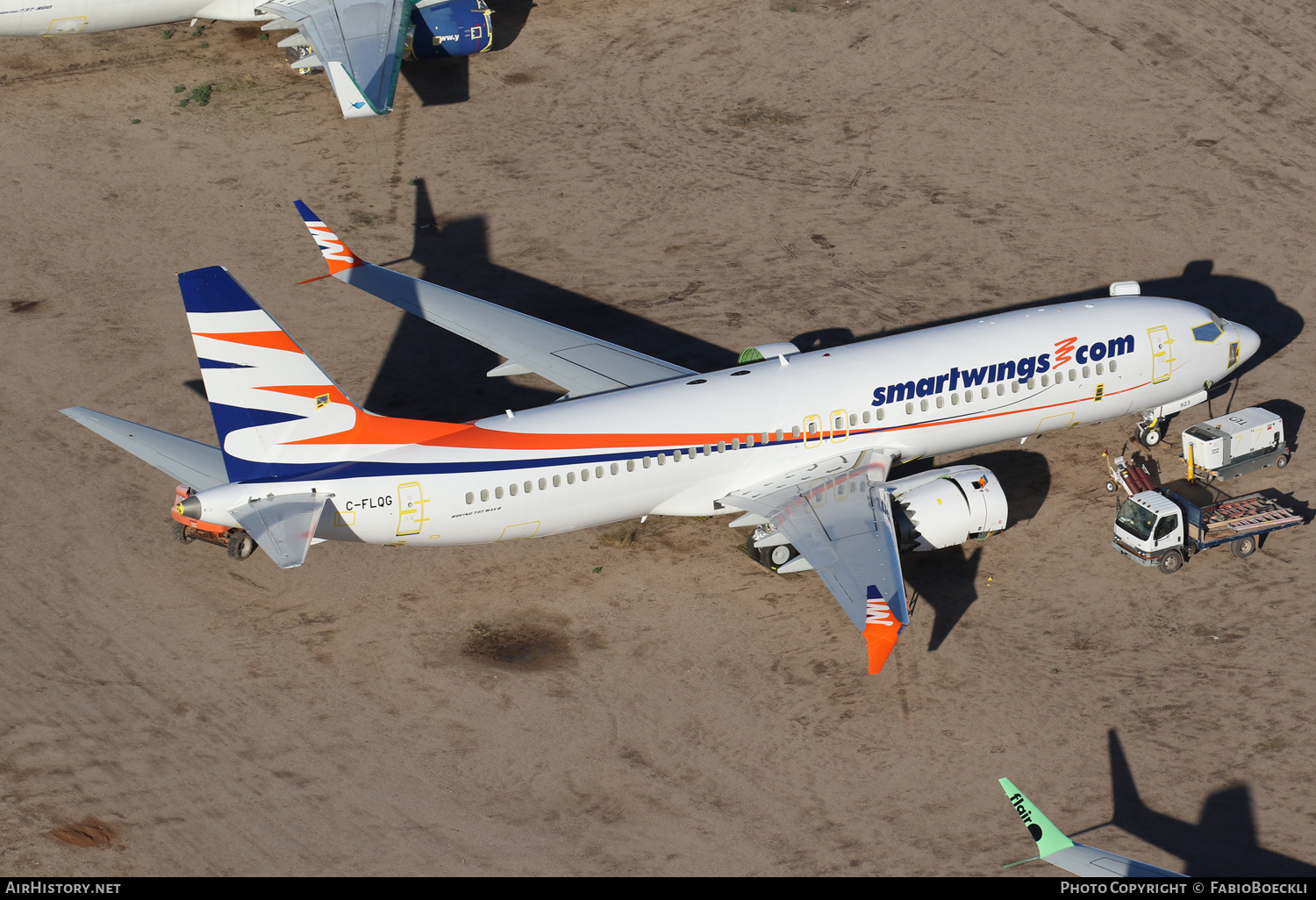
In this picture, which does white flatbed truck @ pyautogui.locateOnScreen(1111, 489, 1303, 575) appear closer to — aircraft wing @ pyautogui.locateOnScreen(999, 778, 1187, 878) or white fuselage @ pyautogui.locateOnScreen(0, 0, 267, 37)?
aircraft wing @ pyautogui.locateOnScreen(999, 778, 1187, 878)

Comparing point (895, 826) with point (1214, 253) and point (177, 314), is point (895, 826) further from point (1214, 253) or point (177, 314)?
point (177, 314)

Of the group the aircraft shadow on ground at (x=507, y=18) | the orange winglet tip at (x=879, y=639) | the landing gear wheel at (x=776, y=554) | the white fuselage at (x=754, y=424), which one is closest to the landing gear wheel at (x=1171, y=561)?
the white fuselage at (x=754, y=424)

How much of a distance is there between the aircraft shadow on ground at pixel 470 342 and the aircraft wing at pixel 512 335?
2.76 m

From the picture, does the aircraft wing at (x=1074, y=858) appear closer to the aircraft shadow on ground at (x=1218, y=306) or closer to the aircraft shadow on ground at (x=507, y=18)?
the aircraft shadow on ground at (x=1218, y=306)

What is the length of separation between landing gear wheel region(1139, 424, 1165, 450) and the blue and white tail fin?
24.7 metres

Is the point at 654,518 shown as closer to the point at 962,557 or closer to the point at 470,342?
the point at 962,557

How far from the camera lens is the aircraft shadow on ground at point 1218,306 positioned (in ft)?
136

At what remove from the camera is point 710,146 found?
52.0 meters

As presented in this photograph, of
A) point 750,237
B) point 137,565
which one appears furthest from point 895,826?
point 750,237

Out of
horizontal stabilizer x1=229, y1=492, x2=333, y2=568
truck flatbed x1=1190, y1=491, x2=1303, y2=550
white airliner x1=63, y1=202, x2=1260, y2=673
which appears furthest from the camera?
truck flatbed x1=1190, y1=491, x2=1303, y2=550

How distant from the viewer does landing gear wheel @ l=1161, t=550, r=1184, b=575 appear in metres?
33.1

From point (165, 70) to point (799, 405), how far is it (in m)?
40.8

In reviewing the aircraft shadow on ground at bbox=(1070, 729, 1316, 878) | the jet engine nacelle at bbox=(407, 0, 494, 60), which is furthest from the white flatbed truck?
the jet engine nacelle at bbox=(407, 0, 494, 60)

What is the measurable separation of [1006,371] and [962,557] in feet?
18.7
